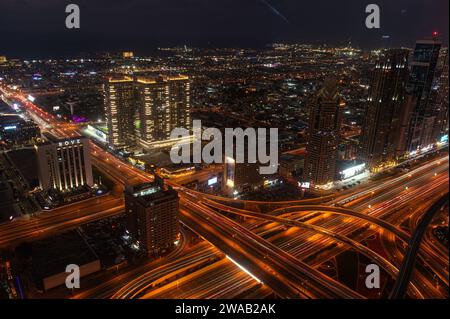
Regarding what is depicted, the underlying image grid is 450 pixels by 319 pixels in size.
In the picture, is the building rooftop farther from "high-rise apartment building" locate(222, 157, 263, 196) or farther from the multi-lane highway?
"high-rise apartment building" locate(222, 157, 263, 196)

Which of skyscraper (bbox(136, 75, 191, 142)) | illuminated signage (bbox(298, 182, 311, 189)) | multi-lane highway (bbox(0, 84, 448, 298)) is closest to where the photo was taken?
multi-lane highway (bbox(0, 84, 448, 298))

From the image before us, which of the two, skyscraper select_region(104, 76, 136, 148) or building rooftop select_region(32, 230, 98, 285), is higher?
skyscraper select_region(104, 76, 136, 148)

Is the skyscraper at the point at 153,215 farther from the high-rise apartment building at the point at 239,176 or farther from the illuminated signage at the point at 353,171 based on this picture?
the illuminated signage at the point at 353,171

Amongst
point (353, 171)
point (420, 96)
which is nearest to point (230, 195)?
point (353, 171)

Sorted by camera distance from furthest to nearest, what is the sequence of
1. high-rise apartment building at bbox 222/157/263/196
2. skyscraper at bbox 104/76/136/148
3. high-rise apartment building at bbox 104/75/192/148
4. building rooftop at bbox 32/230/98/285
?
skyscraper at bbox 104/76/136/148, high-rise apartment building at bbox 104/75/192/148, high-rise apartment building at bbox 222/157/263/196, building rooftop at bbox 32/230/98/285

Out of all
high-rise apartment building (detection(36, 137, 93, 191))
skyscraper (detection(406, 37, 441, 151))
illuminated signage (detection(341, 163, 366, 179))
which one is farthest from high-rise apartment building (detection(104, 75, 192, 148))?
skyscraper (detection(406, 37, 441, 151))

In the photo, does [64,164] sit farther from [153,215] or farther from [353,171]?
[353,171]
